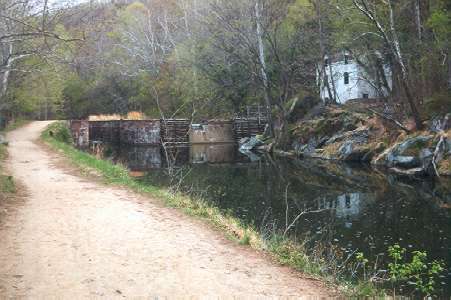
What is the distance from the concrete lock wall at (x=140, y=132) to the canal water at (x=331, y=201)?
44.2 feet

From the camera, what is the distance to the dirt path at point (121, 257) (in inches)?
242

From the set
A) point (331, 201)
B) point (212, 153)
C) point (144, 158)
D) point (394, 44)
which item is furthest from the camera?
point (212, 153)

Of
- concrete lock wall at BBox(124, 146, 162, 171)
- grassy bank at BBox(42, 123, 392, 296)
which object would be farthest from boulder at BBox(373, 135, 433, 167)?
grassy bank at BBox(42, 123, 392, 296)

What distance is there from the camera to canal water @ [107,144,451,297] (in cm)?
1107

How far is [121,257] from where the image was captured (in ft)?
24.3

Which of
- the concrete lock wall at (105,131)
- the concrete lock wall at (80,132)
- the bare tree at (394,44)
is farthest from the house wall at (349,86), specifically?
the concrete lock wall at (80,132)

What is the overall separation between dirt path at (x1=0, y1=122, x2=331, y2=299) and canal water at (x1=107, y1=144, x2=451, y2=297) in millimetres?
2592

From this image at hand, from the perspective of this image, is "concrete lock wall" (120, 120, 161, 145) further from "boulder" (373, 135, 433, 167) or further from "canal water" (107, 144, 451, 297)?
"boulder" (373, 135, 433, 167)

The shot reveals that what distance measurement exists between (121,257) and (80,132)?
1202 inches

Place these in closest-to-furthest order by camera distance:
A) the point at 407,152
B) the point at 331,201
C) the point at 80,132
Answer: the point at 331,201 < the point at 407,152 < the point at 80,132

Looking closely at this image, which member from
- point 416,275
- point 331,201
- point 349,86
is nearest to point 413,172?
point 331,201

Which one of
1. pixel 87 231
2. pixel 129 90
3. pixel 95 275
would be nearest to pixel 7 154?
pixel 87 231

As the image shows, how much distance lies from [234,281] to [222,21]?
29268mm

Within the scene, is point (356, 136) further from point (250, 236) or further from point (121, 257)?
point (121, 257)
